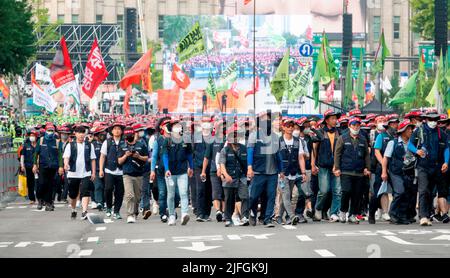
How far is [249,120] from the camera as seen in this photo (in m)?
23.9

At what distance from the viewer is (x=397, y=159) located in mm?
22891

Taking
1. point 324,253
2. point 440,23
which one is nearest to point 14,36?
point 440,23

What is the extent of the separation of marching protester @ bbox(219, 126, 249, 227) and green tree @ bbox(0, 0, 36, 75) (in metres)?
29.0

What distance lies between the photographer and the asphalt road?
17312 mm

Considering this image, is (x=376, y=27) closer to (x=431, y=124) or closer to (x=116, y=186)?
(x=116, y=186)

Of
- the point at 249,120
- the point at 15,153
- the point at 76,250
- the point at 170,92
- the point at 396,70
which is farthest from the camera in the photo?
the point at 396,70

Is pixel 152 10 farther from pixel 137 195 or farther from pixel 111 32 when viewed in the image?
pixel 137 195

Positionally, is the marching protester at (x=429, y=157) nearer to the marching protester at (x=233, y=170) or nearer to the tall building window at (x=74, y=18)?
the marching protester at (x=233, y=170)

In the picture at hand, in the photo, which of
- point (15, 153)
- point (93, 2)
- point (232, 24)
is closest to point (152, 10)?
point (93, 2)

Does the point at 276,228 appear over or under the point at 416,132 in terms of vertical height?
under

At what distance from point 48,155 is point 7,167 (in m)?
7.40

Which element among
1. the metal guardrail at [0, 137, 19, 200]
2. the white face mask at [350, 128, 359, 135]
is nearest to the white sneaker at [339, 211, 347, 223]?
the white face mask at [350, 128, 359, 135]

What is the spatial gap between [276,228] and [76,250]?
4.79 meters

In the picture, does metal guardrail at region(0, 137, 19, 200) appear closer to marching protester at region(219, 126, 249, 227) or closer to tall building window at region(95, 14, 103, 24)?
marching protester at region(219, 126, 249, 227)
